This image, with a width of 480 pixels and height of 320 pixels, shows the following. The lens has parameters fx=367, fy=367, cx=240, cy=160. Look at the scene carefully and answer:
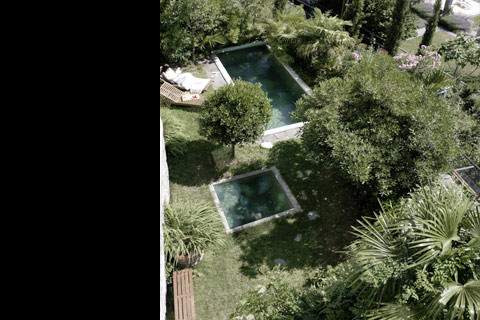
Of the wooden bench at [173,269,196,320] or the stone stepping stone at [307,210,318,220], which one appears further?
the stone stepping stone at [307,210,318,220]

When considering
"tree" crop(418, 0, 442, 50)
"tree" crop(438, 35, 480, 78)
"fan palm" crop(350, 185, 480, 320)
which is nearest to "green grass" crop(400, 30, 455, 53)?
"tree" crop(418, 0, 442, 50)

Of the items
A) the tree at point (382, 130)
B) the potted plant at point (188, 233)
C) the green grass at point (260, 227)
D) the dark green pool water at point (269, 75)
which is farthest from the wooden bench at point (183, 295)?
the dark green pool water at point (269, 75)

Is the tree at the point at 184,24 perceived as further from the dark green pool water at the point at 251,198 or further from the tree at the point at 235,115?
the dark green pool water at the point at 251,198

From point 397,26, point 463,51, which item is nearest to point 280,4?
point 397,26

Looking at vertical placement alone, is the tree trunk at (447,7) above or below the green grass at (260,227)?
above

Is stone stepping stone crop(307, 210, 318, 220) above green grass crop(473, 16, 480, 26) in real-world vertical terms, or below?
below

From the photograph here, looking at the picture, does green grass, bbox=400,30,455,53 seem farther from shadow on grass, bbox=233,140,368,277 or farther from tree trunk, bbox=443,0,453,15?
shadow on grass, bbox=233,140,368,277
